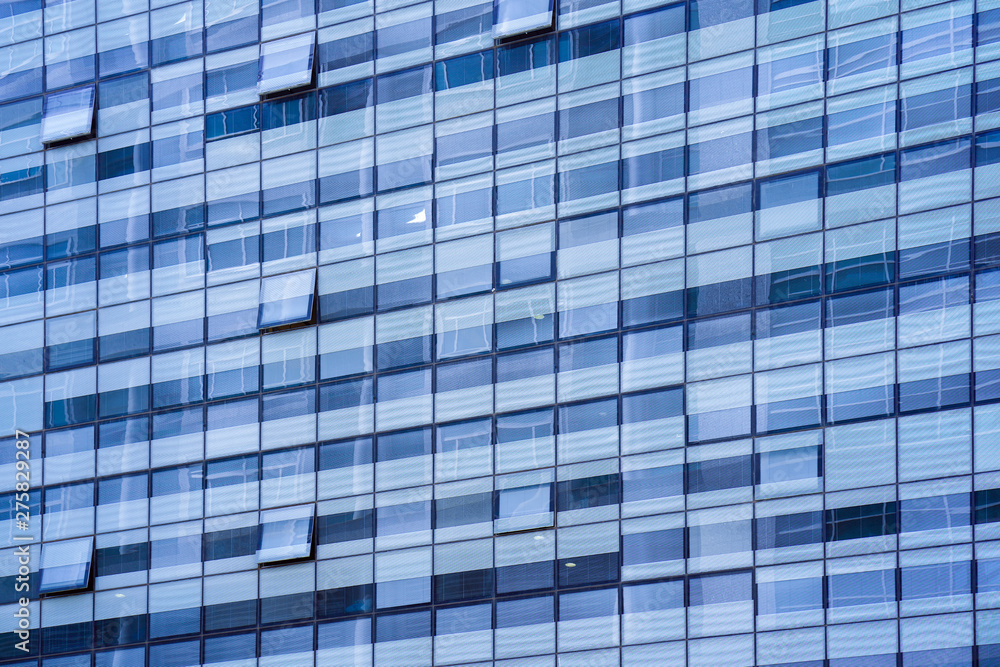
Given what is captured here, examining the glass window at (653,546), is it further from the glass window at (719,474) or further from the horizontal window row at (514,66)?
the horizontal window row at (514,66)

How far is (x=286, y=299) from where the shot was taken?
182 feet

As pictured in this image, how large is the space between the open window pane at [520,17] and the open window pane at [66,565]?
21405 millimetres

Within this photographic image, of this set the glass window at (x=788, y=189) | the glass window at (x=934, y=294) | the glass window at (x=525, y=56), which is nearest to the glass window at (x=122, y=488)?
the glass window at (x=525, y=56)

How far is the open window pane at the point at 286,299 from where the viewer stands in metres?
55.0

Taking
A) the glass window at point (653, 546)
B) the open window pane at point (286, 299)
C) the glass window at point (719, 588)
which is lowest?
the glass window at point (719, 588)

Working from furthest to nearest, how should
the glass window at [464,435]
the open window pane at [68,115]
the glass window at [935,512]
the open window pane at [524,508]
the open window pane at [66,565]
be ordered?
the open window pane at [68,115] → the open window pane at [66,565] → the glass window at [464,435] → the open window pane at [524,508] → the glass window at [935,512]

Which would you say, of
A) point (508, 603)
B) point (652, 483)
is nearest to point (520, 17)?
point (652, 483)

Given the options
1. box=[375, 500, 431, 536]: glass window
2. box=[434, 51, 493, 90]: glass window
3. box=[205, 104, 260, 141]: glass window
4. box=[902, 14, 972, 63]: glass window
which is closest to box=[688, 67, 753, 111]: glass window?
box=[902, 14, 972, 63]: glass window

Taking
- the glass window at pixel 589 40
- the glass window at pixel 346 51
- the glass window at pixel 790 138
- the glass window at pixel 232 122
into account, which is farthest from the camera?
the glass window at pixel 232 122

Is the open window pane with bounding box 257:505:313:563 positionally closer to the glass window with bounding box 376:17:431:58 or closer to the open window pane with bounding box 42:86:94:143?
the glass window with bounding box 376:17:431:58

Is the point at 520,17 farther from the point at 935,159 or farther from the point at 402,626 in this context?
the point at 402,626

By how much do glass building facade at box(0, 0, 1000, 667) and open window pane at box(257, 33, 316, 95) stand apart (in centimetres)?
12

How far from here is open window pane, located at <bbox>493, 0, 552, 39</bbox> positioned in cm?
5356

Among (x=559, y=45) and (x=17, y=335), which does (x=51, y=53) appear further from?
(x=559, y=45)
